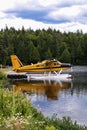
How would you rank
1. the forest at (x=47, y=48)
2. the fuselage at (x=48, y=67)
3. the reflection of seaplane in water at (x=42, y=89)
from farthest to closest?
the forest at (x=47, y=48) → the fuselage at (x=48, y=67) → the reflection of seaplane in water at (x=42, y=89)

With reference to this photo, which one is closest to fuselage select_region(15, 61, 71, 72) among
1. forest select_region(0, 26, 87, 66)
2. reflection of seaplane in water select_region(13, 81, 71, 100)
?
reflection of seaplane in water select_region(13, 81, 71, 100)

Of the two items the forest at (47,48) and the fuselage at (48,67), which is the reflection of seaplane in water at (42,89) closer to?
the fuselage at (48,67)

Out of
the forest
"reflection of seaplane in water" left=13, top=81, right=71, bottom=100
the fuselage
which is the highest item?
"reflection of seaplane in water" left=13, top=81, right=71, bottom=100

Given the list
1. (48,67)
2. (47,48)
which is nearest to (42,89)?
(48,67)

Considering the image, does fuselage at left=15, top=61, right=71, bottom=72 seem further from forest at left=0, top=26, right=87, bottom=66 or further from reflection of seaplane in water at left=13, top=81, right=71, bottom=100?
forest at left=0, top=26, right=87, bottom=66

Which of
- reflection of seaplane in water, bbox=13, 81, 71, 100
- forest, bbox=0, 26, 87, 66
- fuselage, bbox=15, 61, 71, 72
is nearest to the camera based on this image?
reflection of seaplane in water, bbox=13, 81, 71, 100

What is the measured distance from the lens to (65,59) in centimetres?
11688

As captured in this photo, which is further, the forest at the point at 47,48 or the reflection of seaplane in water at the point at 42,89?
the forest at the point at 47,48

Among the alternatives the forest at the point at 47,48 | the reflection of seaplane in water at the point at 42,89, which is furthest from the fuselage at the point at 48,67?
the forest at the point at 47,48

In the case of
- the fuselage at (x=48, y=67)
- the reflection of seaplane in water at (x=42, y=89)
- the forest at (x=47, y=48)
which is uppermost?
the reflection of seaplane in water at (x=42, y=89)

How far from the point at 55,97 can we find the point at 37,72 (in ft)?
80.3

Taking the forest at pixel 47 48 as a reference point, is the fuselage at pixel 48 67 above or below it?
above

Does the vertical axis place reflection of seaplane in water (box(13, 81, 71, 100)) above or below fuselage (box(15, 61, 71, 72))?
above

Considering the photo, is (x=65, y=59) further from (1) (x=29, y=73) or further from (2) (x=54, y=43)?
(1) (x=29, y=73)
